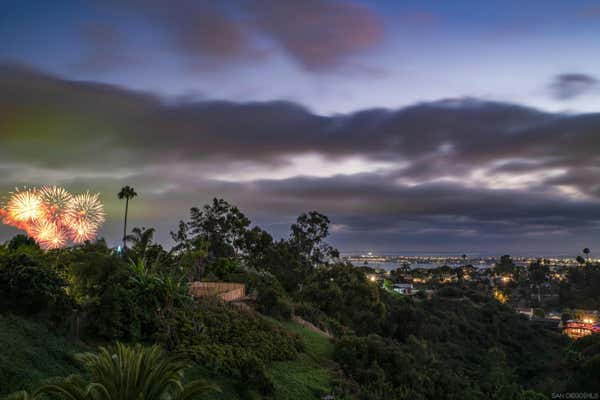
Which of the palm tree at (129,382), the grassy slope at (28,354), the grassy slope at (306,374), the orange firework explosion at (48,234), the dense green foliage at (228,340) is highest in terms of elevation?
the orange firework explosion at (48,234)

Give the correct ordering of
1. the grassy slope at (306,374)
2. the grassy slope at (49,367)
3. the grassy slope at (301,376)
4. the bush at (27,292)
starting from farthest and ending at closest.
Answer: the grassy slope at (306,374) → the bush at (27,292) → the grassy slope at (301,376) → the grassy slope at (49,367)

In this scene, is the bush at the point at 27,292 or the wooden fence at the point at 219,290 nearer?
the bush at the point at 27,292

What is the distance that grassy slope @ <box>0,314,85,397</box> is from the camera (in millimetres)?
7750

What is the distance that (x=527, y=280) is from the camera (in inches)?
4532

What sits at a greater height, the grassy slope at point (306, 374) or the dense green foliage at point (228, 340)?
the dense green foliage at point (228, 340)

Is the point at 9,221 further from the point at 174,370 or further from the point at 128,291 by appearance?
the point at 174,370

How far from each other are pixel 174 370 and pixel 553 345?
49.1m

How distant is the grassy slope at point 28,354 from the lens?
7.75 m

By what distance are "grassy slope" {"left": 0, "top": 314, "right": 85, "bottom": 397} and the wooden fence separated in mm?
8367

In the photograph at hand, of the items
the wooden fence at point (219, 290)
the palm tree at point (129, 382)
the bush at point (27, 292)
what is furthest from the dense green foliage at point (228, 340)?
the palm tree at point (129, 382)

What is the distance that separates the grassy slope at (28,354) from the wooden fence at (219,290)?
329 inches

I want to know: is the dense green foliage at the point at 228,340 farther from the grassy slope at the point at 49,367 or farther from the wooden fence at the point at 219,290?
the wooden fence at the point at 219,290

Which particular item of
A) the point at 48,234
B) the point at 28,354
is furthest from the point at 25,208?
the point at 28,354

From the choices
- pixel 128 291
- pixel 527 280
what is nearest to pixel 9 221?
pixel 128 291
